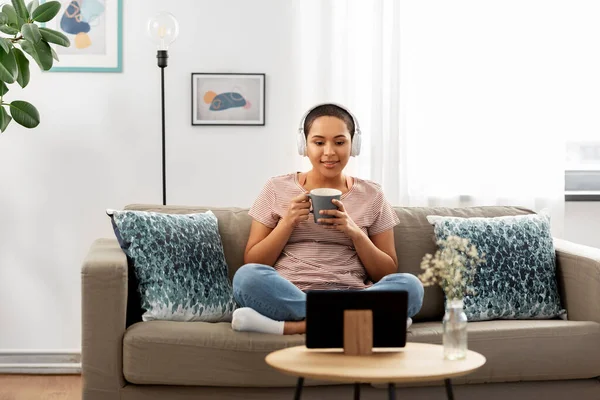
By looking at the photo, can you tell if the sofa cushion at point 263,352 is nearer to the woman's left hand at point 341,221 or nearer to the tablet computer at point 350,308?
the woman's left hand at point 341,221

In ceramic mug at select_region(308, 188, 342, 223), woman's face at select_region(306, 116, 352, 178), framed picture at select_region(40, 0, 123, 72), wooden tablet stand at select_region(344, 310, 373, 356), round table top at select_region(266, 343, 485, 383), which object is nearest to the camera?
round table top at select_region(266, 343, 485, 383)

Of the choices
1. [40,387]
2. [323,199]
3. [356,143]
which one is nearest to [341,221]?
[323,199]

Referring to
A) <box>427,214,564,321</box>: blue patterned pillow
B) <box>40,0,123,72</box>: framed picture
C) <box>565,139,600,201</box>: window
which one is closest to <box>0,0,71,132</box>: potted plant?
<box>40,0,123,72</box>: framed picture

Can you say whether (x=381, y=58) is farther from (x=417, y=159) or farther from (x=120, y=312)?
(x=120, y=312)

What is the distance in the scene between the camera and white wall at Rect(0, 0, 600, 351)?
3.95m

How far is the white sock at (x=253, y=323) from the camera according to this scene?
9.03ft

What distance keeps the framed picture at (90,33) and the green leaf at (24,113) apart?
0.43 metres

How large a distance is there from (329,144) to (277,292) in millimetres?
608

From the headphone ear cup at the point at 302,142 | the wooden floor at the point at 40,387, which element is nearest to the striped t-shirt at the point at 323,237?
the headphone ear cup at the point at 302,142

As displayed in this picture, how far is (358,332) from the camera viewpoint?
2.18m

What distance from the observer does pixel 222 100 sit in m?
3.98

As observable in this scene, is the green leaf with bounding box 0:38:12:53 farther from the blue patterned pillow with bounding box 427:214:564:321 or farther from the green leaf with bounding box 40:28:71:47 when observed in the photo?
the blue patterned pillow with bounding box 427:214:564:321

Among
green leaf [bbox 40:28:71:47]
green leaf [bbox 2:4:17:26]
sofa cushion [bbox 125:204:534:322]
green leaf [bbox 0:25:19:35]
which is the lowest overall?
sofa cushion [bbox 125:204:534:322]

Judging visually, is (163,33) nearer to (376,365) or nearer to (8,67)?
(8,67)
